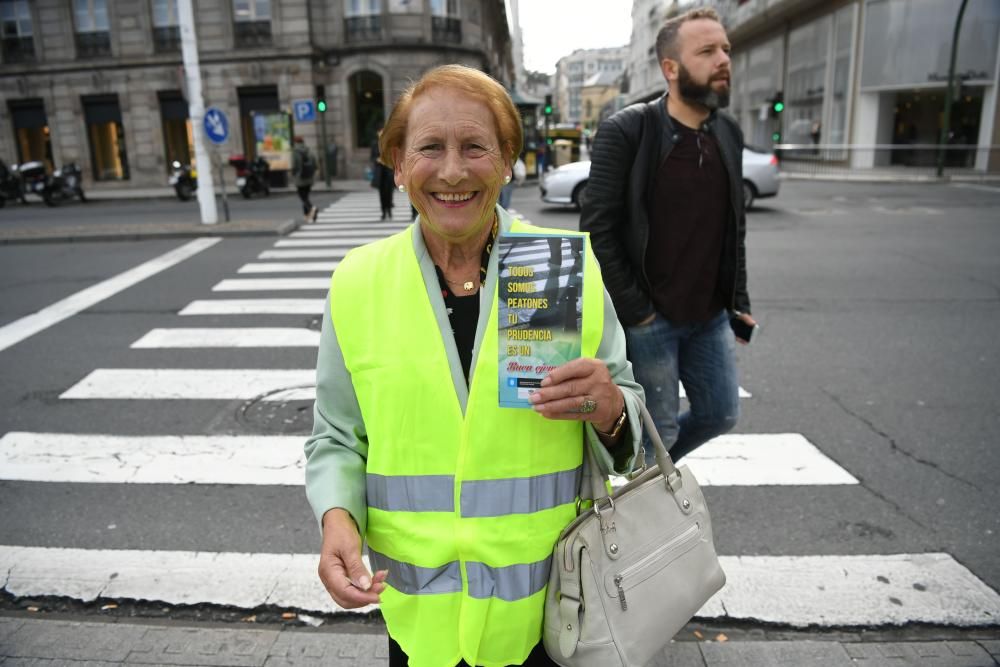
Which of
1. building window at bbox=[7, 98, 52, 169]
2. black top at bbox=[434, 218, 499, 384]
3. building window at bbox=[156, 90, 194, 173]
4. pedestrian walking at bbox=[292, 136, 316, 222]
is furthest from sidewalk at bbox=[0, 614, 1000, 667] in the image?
building window at bbox=[7, 98, 52, 169]

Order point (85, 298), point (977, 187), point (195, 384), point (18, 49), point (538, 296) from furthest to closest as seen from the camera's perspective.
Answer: point (18, 49), point (977, 187), point (85, 298), point (195, 384), point (538, 296)

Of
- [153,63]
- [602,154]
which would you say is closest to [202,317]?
[602,154]

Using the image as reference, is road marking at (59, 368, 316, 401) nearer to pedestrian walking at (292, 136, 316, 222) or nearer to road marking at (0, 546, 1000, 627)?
road marking at (0, 546, 1000, 627)

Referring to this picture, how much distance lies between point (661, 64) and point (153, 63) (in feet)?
104

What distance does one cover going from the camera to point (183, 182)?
2286cm

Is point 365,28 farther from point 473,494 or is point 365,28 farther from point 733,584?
point 473,494

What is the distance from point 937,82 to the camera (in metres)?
27.1

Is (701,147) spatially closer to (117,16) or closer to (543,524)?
(543,524)

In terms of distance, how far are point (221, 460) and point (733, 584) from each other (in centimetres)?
301

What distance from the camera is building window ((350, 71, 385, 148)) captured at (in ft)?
99.4

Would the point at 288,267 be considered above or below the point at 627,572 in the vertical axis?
below

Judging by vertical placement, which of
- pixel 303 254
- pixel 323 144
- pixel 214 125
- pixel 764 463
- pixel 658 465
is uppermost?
pixel 214 125

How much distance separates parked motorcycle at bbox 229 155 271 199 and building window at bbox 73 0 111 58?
11.1 metres

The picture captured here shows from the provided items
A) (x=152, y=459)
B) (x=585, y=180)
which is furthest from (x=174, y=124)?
(x=152, y=459)
